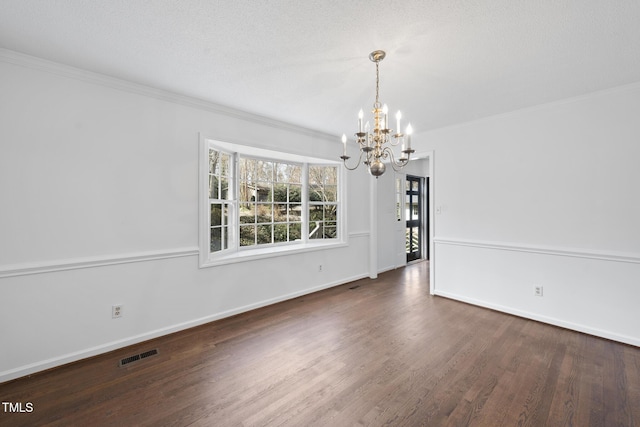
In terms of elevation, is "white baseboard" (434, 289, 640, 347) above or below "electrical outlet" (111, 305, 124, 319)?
below

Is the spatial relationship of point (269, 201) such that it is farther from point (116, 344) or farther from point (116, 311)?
point (116, 344)

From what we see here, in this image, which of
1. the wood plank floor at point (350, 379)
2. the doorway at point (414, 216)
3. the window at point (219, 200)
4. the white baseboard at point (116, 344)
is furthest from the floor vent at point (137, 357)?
the doorway at point (414, 216)

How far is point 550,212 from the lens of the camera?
3.09 metres

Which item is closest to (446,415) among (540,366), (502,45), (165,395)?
(540,366)

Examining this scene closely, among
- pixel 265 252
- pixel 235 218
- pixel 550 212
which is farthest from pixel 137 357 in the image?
pixel 550 212

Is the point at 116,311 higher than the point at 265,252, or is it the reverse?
the point at 265,252

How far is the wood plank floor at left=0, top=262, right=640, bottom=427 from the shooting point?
174 cm

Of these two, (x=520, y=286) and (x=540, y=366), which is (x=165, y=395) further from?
(x=520, y=286)

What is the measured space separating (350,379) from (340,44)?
2527 millimetres

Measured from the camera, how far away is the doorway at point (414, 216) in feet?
21.0

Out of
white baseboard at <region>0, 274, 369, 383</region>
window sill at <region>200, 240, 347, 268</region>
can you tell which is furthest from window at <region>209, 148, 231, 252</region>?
white baseboard at <region>0, 274, 369, 383</region>

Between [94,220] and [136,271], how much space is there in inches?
23.4

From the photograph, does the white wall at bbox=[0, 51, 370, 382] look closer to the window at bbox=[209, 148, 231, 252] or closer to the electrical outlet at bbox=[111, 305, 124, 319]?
the electrical outlet at bbox=[111, 305, 124, 319]

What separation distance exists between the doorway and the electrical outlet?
549 centimetres
